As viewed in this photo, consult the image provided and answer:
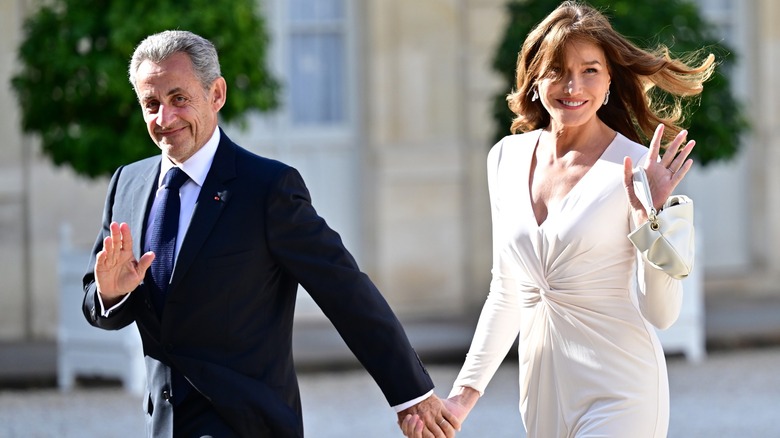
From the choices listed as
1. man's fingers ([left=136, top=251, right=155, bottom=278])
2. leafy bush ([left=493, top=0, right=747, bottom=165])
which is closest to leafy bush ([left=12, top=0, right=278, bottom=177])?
leafy bush ([left=493, top=0, right=747, bottom=165])

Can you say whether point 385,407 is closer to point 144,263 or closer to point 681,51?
point 681,51

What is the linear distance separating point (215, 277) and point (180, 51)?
58cm

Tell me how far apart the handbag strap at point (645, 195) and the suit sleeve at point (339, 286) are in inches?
28.4

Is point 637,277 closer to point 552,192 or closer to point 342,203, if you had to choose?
point 552,192

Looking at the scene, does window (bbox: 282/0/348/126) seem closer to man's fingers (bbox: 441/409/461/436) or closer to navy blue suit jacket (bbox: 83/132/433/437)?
man's fingers (bbox: 441/409/461/436)

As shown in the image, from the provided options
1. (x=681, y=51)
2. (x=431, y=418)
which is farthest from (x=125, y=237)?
(x=681, y=51)

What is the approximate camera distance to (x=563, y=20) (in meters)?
4.23

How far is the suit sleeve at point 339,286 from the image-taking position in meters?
3.80

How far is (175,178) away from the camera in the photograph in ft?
12.7

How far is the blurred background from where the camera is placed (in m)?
11.7

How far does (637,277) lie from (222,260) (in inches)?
43.8

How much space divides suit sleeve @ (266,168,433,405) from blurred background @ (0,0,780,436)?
6.46 m

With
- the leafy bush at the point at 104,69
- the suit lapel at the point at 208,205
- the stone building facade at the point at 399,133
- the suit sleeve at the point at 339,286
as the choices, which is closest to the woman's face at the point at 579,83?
the suit sleeve at the point at 339,286

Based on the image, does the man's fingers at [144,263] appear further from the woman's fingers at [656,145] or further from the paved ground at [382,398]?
the paved ground at [382,398]
